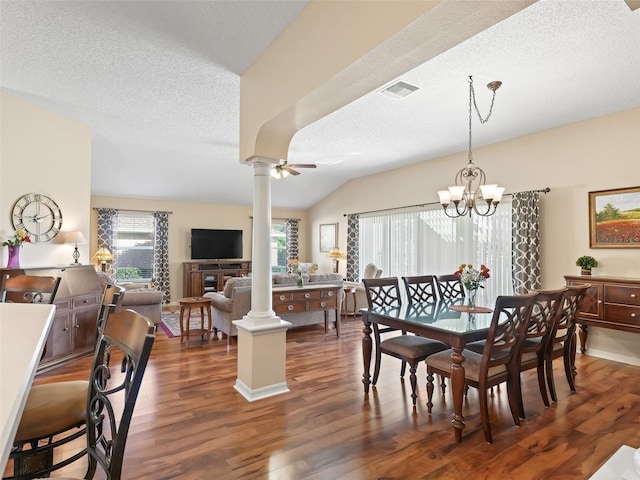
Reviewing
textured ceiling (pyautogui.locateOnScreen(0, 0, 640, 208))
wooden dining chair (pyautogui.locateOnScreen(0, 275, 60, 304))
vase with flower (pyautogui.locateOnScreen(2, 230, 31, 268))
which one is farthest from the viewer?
vase with flower (pyautogui.locateOnScreen(2, 230, 31, 268))

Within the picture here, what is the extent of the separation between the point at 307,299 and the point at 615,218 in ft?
13.6

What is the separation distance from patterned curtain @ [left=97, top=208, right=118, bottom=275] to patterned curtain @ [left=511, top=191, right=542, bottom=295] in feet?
25.3

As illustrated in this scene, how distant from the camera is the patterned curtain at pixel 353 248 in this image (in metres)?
8.33

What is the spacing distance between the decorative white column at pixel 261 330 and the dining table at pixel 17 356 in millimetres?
1709

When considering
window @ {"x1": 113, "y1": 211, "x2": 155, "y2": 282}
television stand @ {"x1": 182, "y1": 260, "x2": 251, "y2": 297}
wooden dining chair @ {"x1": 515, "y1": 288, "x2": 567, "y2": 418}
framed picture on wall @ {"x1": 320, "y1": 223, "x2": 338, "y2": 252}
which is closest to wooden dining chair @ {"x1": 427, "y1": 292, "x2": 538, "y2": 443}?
wooden dining chair @ {"x1": 515, "y1": 288, "x2": 567, "y2": 418}

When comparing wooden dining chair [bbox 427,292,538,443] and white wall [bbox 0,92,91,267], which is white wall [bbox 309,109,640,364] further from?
white wall [bbox 0,92,91,267]

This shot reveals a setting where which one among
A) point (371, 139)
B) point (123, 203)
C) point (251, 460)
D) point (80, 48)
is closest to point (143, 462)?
point (251, 460)

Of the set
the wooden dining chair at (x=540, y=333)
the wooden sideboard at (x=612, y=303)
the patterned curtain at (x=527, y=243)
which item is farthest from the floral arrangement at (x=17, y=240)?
the wooden sideboard at (x=612, y=303)

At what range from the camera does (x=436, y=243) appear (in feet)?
21.2

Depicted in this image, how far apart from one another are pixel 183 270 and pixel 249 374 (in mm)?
5988

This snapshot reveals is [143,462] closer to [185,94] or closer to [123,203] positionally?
[185,94]

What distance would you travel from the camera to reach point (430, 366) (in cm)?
281

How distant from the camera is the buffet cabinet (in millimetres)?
3777

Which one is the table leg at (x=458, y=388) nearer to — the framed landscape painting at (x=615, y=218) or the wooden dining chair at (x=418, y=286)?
the wooden dining chair at (x=418, y=286)
